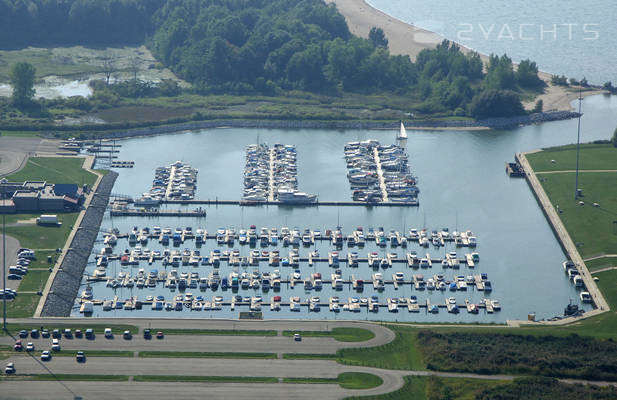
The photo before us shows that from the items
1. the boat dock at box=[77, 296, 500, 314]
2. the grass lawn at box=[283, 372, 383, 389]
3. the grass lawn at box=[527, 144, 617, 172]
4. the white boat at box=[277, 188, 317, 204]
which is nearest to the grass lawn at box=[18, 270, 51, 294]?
the boat dock at box=[77, 296, 500, 314]

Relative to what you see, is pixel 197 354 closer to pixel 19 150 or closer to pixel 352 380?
pixel 352 380

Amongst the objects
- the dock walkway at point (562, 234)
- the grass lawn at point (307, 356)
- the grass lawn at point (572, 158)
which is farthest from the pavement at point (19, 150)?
the grass lawn at point (572, 158)

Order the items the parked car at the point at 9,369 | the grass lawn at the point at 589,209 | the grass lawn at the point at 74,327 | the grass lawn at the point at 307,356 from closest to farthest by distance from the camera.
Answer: the parked car at the point at 9,369, the grass lawn at the point at 307,356, the grass lawn at the point at 74,327, the grass lawn at the point at 589,209

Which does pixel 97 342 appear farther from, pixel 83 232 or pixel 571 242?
pixel 571 242

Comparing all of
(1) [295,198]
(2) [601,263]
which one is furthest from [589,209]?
(1) [295,198]

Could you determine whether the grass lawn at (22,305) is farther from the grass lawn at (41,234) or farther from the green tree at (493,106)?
the green tree at (493,106)

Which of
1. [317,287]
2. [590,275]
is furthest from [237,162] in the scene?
[590,275]

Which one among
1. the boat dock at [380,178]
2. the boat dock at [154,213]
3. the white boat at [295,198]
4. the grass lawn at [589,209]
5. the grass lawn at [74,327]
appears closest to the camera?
the grass lawn at [74,327]
